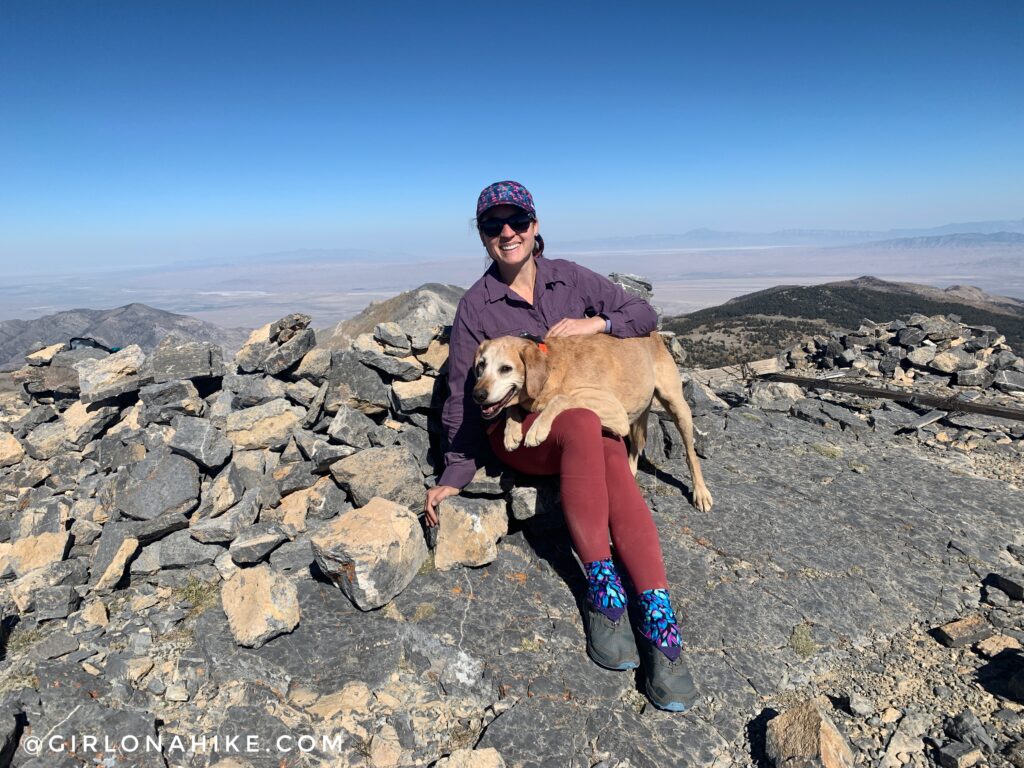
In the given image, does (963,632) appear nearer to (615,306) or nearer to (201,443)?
(615,306)

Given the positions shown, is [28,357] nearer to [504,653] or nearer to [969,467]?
[504,653]

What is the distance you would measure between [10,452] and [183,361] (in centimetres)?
183

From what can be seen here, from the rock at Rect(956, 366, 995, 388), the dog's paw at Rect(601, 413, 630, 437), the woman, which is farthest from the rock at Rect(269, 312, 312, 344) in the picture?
the rock at Rect(956, 366, 995, 388)

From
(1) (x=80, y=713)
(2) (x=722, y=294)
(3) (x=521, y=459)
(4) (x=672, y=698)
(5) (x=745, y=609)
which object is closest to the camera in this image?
(1) (x=80, y=713)

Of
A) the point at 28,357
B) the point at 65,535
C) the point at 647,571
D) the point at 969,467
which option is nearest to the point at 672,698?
the point at 647,571

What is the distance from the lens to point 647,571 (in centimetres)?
312

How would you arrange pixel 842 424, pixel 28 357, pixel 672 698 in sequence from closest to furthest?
pixel 672 698 → pixel 28 357 → pixel 842 424

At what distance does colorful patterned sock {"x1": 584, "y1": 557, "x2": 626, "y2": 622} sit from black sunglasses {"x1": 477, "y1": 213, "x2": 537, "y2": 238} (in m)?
2.55

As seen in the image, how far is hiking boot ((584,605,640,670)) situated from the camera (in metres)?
3.06

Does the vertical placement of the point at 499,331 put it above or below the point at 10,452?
above

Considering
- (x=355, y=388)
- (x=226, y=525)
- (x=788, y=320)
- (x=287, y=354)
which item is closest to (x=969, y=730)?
(x=226, y=525)

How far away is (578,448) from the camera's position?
3326mm

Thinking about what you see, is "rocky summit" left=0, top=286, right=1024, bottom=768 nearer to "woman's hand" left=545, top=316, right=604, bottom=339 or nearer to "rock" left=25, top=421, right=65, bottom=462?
"rock" left=25, top=421, right=65, bottom=462

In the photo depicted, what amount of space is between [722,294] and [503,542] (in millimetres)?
113277
